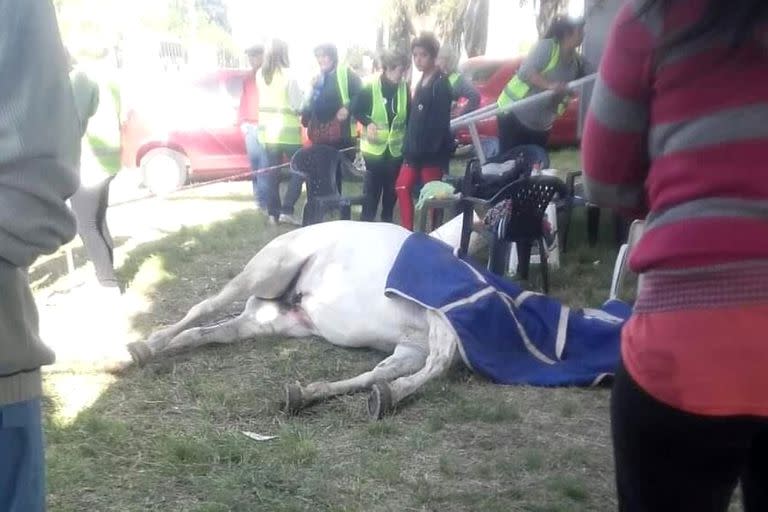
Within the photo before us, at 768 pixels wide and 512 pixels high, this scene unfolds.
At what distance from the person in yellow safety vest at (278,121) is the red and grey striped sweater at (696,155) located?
8.19m

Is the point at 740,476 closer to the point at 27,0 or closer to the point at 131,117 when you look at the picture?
the point at 27,0

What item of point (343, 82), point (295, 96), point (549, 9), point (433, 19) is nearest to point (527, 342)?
point (343, 82)

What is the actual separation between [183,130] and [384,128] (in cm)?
531

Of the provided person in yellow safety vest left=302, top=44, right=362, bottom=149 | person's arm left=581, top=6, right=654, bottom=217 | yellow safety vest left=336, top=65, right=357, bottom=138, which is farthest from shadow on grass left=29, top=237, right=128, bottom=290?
person's arm left=581, top=6, right=654, bottom=217

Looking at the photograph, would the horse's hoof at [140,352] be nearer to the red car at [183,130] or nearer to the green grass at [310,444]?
the green grass at [310,444]

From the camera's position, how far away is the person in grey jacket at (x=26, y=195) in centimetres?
149

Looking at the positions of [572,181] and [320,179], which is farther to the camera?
[320,179]

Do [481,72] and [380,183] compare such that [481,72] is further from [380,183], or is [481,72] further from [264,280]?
[264,280]

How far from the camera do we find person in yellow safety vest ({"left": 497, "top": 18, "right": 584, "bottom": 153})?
8.05m

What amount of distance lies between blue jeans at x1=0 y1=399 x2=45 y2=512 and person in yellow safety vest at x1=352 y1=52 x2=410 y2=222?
6.93m

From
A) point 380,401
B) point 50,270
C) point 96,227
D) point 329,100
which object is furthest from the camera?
point 329,100

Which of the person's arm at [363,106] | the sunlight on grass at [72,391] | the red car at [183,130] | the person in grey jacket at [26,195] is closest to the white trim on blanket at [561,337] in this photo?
the sunlight on grass at [72,391]

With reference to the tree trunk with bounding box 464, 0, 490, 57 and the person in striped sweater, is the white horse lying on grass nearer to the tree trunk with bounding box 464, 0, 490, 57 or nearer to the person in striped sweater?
the person in striped sweater

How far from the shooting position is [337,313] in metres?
5.20
